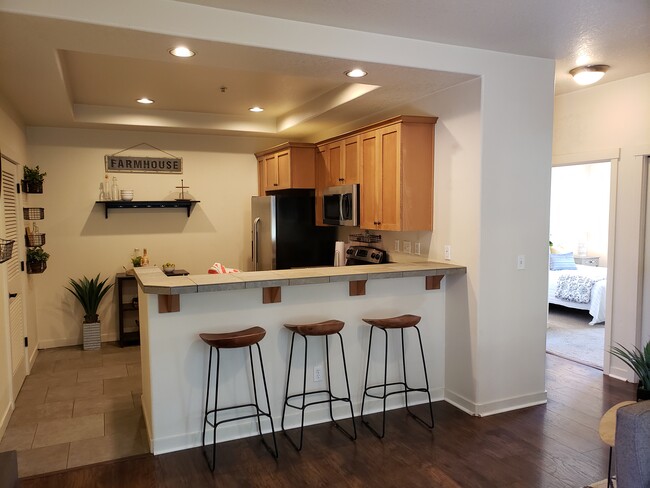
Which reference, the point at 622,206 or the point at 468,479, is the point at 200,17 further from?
the point at 622,206

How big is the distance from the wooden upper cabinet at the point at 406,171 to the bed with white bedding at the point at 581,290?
2.86 metres

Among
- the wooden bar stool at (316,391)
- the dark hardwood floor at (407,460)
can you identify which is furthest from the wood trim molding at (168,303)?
the dark hardwood floor at (407,460)

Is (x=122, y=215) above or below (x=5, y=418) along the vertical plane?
above

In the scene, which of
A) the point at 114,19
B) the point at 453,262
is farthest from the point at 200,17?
the point at 453,262

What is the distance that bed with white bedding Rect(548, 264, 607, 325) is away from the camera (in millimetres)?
6184

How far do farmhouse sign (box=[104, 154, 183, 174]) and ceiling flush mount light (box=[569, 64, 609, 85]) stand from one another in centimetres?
428

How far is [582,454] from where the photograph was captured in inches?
117

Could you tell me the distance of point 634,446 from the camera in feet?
6.06

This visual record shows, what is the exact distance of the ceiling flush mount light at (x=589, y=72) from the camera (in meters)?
3.80

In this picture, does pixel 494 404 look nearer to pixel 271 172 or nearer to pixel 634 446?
pixel 634 446

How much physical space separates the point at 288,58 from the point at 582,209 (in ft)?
24.5

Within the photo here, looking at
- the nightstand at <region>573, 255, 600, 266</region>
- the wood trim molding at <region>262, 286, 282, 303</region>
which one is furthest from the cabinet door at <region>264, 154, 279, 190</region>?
the nightstand at <region>573, 255, 600, 266</region>

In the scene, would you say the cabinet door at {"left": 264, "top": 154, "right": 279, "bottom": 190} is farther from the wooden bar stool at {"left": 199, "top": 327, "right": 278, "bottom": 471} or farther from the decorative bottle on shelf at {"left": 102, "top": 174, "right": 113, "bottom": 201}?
the wooden bar stool at {"left": 199, "top": 327, "right": 278, "bottom": 471}

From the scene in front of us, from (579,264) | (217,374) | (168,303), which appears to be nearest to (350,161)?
(168,303)
